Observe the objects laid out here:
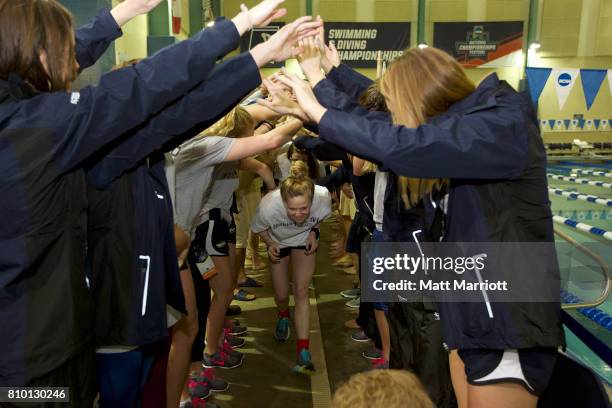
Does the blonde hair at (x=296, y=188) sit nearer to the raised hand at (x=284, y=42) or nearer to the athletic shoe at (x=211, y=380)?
the athletic shoe at (x=211, y=380)

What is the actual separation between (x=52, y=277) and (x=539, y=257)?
145cm

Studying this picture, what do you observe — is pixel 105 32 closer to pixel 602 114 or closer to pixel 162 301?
pixel 162 301

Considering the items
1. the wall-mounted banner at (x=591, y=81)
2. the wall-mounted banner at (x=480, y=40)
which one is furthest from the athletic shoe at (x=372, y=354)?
the wall-mounted banner at (x=480, y=40)

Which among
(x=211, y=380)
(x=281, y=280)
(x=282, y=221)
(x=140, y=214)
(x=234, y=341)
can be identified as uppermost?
(x=140, y=214)

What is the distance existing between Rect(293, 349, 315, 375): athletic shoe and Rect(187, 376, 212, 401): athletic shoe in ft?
2.21

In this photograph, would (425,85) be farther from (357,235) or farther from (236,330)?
(236,330)

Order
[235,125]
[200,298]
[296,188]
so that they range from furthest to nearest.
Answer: [296,188]
[200,298]
[235,125]

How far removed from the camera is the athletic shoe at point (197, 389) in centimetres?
315

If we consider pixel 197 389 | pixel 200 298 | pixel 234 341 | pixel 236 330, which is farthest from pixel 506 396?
pixel 236 330

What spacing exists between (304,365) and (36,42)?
2.85 meters

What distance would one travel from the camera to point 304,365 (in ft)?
11.6

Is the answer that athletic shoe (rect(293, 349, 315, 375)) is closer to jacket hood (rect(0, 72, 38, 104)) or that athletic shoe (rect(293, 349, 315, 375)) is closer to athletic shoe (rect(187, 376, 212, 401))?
athletic shoe (rect(187, 376, 212, 401))

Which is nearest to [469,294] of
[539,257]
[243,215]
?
[539,257]

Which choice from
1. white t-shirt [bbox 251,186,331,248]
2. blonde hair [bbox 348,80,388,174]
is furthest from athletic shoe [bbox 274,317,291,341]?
blonde hair [bbox 348,80,388,174]
